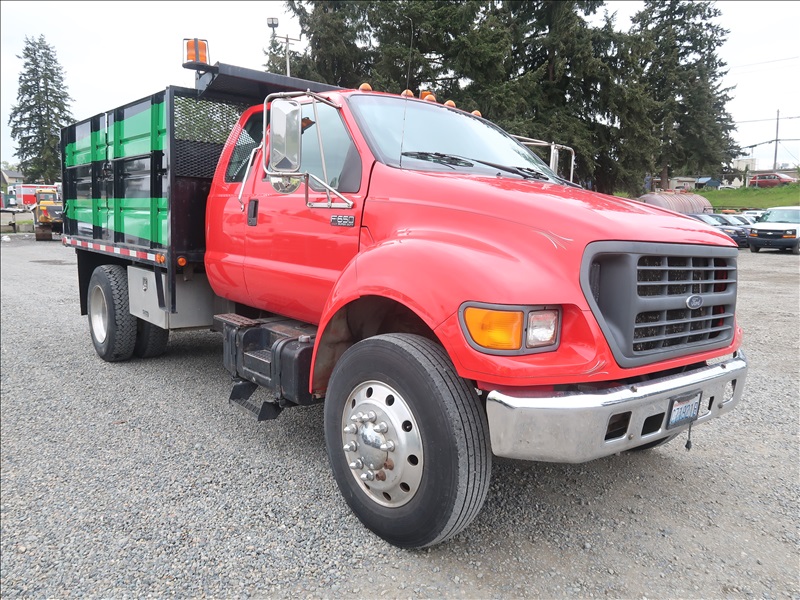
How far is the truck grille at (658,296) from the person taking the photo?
8.13 ft

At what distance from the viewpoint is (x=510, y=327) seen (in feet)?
7.94

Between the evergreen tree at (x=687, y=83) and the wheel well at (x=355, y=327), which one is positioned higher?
the evergreen tree at (x=687, y=83)

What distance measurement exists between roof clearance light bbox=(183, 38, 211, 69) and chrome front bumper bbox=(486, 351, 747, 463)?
11.4 ft

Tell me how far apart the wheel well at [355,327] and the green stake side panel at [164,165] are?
2.16m

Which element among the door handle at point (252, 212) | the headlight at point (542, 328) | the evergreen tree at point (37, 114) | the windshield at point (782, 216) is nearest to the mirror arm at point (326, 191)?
the door handle at point (252, 212)

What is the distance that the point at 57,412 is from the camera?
4707 mm

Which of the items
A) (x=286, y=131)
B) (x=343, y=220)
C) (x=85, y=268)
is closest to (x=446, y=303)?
(x=343, y=220)

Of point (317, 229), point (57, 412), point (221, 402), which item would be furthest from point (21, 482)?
point (317, 229)

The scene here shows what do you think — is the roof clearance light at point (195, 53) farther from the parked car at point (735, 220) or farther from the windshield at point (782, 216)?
the parked car at point (735, 220)

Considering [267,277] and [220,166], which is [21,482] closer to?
[267,277]

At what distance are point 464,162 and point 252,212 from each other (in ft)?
5.12

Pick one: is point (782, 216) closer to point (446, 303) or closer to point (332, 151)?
point (332, 151)

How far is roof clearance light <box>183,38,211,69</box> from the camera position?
14.6 ft

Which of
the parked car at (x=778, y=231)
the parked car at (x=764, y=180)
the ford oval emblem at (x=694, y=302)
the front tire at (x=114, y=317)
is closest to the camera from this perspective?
the ford oval emblem at (x=694, y=302)
